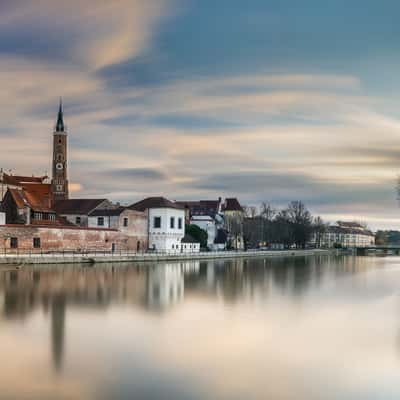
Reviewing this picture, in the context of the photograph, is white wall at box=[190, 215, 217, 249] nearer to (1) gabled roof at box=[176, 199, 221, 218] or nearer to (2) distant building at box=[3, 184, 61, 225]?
(1) gabled roof at box=[176, 199, 221, 218]

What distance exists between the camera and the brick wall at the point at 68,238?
3834 centimetres

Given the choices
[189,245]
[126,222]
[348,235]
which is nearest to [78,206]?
[126,222]

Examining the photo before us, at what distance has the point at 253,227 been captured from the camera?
7356 cm

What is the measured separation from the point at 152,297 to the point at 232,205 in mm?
70511

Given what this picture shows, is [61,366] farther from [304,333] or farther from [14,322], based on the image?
[304,333]

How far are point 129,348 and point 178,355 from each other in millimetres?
1244

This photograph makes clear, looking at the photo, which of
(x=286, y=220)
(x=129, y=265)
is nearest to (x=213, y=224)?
(x=286, y=220)

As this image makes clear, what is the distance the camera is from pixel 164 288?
2573 cm

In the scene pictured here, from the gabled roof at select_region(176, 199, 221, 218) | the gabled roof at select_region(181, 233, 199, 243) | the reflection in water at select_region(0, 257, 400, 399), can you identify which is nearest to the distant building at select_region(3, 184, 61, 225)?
the reflection in water at select_region(0, 257, 400, 399)

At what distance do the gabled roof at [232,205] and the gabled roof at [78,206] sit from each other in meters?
41.3

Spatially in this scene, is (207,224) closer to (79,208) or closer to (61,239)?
(79,208)

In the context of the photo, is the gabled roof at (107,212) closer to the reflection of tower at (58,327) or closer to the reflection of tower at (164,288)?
the reflection of tower at (164,288)

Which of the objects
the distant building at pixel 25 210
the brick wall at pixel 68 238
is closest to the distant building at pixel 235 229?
the brick wall at pixel 68 238

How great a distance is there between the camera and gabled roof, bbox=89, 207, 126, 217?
48.1 metres
